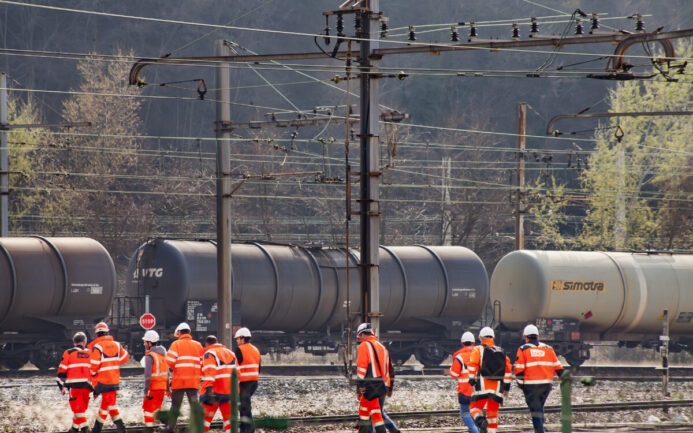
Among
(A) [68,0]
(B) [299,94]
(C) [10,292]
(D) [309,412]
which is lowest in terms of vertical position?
(D) [309,412]

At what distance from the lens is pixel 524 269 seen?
27.5 meters

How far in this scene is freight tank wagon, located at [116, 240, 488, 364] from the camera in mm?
25875

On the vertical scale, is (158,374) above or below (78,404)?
above

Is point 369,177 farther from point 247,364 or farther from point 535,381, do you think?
point 535,381

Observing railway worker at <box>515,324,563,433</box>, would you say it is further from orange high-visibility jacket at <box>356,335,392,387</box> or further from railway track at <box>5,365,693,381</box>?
railway track at <box>5,365,693,381</box>

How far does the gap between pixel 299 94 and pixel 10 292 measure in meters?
49.9

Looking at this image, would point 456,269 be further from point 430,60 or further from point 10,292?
point 430,60

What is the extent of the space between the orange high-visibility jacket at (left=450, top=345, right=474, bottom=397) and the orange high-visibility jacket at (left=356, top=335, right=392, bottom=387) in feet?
3.45

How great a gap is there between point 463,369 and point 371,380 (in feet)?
4.82

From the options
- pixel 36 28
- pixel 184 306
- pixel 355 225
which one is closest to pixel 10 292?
pixel 184 306

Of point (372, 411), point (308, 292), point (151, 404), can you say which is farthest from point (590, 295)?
point (151, 404)

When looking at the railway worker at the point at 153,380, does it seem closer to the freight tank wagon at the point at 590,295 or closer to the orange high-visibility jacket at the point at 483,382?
the orange high-visibility jacket at the point at 483,382

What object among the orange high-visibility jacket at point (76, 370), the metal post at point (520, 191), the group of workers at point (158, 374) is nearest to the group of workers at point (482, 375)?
the group of workers at point (158, 374)

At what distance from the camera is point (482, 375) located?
13.6 m
